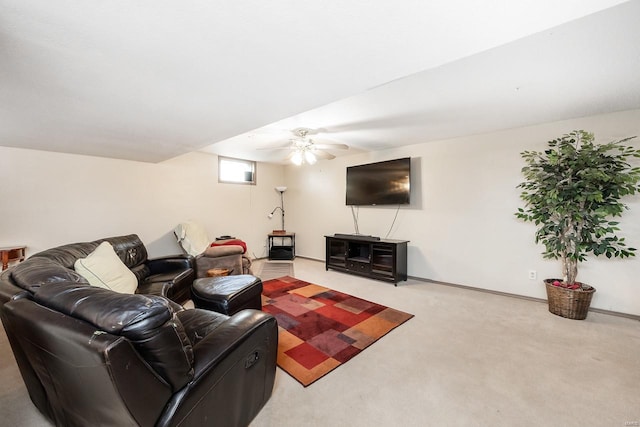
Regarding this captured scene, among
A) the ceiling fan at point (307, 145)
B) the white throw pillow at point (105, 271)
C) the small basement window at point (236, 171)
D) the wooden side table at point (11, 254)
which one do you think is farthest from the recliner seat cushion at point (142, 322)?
the small basement window at point (236, 171)

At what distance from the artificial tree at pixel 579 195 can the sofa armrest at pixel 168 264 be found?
4209mm

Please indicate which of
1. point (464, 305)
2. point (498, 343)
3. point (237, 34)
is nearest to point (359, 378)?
point (498, 343)

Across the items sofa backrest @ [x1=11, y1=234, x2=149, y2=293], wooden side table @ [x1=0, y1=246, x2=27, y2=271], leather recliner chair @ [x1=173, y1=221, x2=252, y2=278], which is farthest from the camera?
leather recliner chair @ [x1=173, y1=221, x2=252, y2=278]

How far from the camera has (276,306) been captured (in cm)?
314

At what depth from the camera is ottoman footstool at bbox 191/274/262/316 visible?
2285 mm

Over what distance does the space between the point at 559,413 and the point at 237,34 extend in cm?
273

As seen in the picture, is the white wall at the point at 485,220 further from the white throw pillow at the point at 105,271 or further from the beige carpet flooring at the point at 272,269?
the white throw pillow at the point at 105,271

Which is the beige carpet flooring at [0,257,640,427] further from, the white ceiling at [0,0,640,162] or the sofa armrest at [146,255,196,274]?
the white ceiling at [0,0,640,162]

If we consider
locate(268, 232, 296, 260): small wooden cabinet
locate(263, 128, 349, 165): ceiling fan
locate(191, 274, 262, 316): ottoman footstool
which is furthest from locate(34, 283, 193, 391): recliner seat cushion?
locate(268, 232, 296, 260): small wooden cabinet

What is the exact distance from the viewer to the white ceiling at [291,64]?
105 cm

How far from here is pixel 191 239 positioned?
4.02 meters

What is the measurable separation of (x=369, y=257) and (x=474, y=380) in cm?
262

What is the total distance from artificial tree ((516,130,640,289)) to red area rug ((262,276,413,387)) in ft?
6.13

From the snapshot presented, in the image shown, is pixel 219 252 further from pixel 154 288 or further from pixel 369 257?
pixel 369 257
